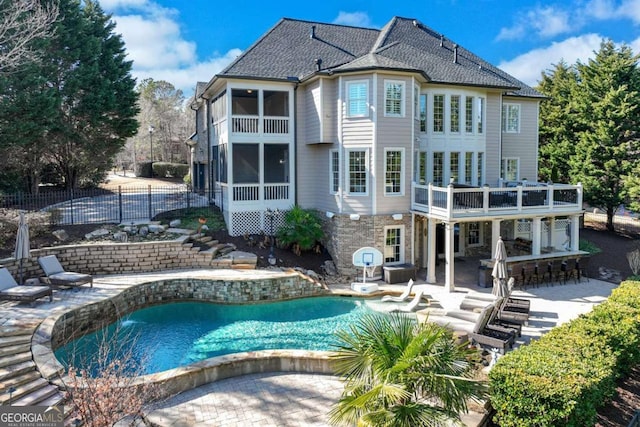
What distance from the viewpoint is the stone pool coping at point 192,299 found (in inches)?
366

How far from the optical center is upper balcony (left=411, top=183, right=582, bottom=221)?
17.0 meters

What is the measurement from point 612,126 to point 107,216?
28879 millimetres

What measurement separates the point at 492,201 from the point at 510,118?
811cm

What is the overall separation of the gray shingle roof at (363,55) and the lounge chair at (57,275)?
9800 millimetres

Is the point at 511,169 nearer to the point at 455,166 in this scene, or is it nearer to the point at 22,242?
the point at 455,166

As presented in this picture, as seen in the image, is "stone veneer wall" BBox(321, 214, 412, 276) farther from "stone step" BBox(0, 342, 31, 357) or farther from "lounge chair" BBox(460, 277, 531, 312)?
"stone step" BBox(0, 342, 31, 357)

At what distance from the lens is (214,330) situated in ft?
43.7

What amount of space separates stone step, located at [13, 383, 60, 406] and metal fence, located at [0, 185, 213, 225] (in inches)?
467

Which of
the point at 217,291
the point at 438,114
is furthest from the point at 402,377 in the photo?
the point at 438,114

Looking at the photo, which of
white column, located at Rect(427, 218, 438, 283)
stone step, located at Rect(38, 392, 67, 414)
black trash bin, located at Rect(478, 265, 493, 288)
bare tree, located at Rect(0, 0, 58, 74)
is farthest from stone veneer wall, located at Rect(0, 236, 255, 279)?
black trash bin, located at Rect(478, 265, 493, 288)

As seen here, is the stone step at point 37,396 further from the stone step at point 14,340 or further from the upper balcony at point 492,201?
the upper balcony at point 492,201

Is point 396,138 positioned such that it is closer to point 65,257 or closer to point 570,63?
point 65,257

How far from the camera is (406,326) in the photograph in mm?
6289

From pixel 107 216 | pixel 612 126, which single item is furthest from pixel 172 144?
pixel 612 126
